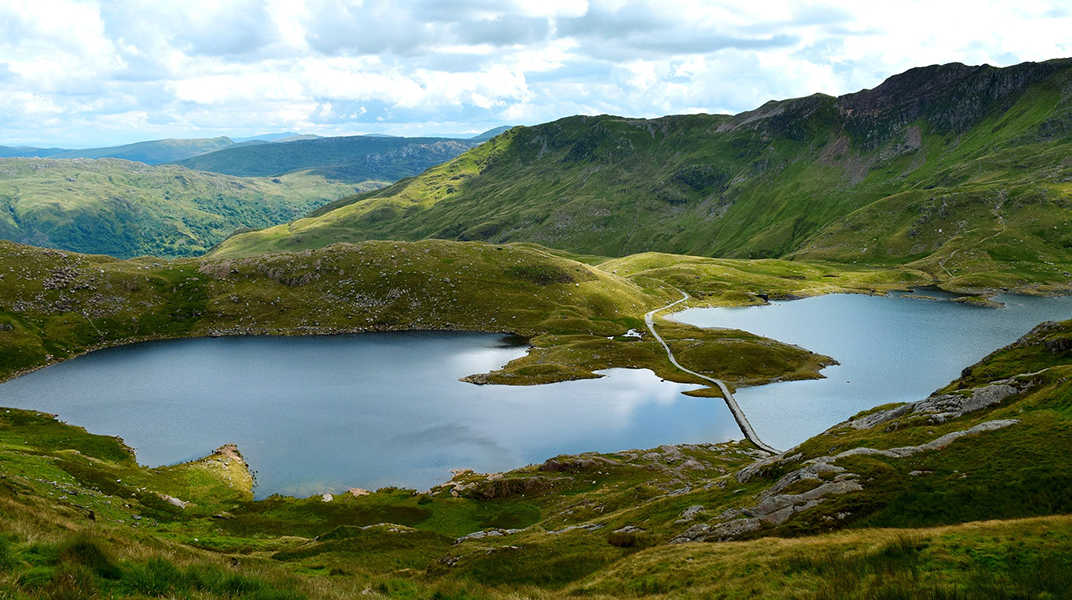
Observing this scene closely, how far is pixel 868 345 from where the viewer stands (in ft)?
470

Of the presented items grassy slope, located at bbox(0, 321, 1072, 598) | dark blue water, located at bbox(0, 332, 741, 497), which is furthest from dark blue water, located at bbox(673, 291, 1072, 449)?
grassy slope, located at bbox(0, 321, 1072, 598)

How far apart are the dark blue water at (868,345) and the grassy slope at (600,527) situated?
40342mm

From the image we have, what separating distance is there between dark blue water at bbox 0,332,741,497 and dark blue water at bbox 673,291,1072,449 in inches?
504

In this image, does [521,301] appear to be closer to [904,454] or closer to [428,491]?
[428,491]

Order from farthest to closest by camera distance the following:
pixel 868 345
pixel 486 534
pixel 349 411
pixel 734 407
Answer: pixel 868 345
pixel 734 407
pixel 349 411
pixel 486 534

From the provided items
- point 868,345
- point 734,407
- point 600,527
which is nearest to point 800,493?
Answer: point 600,527

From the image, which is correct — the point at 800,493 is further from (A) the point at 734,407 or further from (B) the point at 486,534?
(A) the point at 734,407

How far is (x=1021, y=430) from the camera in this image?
3294 cm

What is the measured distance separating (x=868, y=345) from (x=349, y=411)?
12228 cm

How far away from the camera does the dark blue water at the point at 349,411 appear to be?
261 feet

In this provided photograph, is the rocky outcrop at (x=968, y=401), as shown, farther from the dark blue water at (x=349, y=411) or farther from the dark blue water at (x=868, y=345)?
the dark blue water at (x=349, y=411)

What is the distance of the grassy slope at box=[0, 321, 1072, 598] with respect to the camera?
17.0 m

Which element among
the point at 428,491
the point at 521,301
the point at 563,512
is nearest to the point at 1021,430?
the point at 563,512

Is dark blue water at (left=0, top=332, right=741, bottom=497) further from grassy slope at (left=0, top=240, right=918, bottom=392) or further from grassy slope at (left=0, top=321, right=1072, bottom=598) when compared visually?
grassy slope at (left=0, top=240, right=918, bottom=392)
